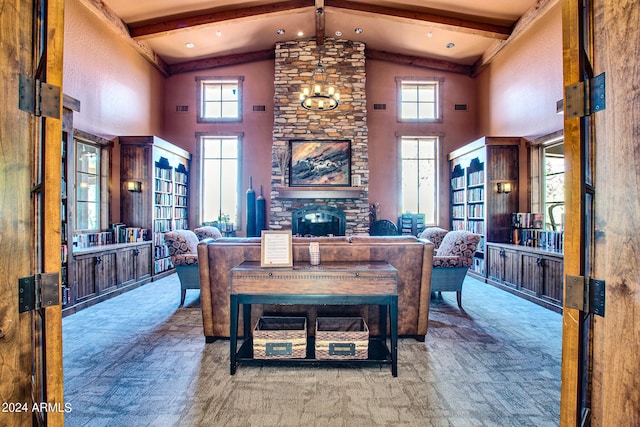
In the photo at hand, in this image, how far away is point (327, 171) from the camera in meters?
7.48

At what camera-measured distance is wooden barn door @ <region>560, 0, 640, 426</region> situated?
0.98 metres

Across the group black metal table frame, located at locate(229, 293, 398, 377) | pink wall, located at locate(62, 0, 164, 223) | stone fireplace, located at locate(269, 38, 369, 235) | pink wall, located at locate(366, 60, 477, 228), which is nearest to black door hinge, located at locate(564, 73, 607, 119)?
black metal table frame, located at locate(229, 293, 398, 377)

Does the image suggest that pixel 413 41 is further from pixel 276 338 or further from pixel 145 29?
pixel 276 338

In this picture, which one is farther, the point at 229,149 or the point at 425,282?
the point at 229,149

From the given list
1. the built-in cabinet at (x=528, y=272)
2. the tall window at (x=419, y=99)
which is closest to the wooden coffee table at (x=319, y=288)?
the built-in cabinet at (x=528, y=272)

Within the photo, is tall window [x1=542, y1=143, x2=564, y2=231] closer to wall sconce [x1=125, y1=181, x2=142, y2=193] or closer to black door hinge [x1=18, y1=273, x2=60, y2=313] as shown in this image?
black door hinge [x1=18, y1=273, x2=60, y2=313]

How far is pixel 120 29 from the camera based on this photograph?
19.0 feet

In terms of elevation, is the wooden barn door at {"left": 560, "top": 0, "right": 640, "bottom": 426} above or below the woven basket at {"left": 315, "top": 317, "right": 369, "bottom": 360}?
above

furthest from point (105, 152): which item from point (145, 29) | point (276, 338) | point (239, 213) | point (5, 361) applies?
point (5, 361)

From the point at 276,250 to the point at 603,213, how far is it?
1.94m

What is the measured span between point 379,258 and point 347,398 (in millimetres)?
1186

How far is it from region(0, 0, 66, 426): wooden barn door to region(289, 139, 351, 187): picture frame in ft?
20.7

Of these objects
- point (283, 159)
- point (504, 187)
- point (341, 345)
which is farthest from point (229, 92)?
point (341, 345)

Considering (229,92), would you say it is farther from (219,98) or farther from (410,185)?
(410,185)
